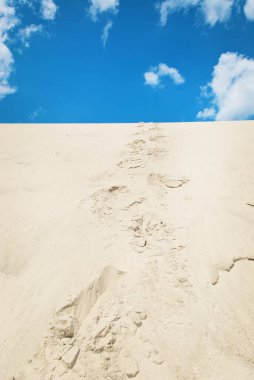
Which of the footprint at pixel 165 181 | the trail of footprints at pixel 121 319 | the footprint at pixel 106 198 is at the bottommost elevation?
the trail of footprints at pixel 121 319

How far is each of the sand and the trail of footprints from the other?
0.5 inches

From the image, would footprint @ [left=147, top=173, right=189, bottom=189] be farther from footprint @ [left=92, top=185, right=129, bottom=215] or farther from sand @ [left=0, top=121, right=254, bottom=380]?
footprint @ [left=92, top=185, right=129, bottom=215]

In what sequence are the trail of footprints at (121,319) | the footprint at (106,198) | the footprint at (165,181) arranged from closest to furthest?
the trail of footprints at (121,319) < the footprint at (106,198) < the footprint at (165,181)

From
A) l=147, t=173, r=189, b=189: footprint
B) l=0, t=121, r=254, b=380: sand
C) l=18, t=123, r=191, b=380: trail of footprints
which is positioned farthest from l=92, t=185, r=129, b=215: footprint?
l=147, t=173, r=189, b=189: footprint

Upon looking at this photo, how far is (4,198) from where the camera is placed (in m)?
6.20

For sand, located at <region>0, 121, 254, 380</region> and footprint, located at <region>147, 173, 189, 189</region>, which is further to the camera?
footprint, located at <region>147, 173, 189, 189</region>

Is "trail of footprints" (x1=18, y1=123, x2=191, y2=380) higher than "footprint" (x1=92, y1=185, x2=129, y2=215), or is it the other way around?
"footprint" (x1=92, y1=185, x2=129, y2=215)

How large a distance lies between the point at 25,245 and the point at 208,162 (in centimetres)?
535

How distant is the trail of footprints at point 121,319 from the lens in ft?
9.34

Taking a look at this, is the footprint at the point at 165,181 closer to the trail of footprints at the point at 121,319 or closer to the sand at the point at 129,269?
the sand at the point at 129,269

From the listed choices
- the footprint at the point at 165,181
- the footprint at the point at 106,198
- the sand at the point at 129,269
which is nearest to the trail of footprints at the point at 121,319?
the sand at the point at 129,269

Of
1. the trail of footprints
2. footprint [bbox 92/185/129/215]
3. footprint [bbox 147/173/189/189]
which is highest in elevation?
footprint [bbox 147/173/189/189]

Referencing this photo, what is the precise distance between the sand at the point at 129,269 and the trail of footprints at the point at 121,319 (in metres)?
0.01

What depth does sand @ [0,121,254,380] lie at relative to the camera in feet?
9.76
